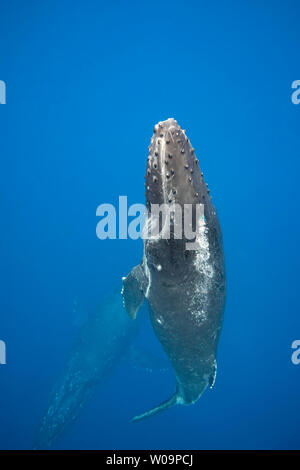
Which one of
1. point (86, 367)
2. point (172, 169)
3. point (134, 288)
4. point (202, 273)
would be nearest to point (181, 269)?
point (202, 273)

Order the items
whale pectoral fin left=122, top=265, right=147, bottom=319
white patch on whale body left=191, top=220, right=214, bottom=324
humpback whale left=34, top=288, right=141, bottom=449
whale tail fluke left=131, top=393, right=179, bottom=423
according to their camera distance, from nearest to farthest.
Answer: white patch on whale body left=191, top=220, right=214, bottom=324, whale pectoral fin left=122, top=265, right=147, bottom=319, whale tail fluke left=131, top=393, right=179, bottom=423, humpback whale left=34, top=288, right=141, bottom=449

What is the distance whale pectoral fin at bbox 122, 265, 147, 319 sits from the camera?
17.1ft

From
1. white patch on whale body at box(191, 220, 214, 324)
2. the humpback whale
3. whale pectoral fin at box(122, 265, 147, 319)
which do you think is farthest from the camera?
the humpback whale

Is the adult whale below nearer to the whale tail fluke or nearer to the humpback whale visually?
the whale tail fluke

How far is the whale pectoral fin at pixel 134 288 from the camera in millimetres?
5199

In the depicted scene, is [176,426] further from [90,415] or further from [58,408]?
[58,408]

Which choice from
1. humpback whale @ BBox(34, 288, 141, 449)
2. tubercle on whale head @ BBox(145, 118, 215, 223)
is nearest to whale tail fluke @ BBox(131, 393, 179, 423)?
tubercle on whale head @ BBox(145, 118, 215, 223)

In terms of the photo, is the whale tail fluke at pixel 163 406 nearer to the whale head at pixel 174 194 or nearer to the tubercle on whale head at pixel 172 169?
the whale head at pixel 174 194

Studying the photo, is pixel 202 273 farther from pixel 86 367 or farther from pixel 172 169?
pixel 86 367

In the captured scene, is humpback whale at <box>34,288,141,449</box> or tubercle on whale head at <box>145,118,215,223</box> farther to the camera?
humpback whale at <box>34,288,141,449</box>

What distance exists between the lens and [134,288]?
5.35m

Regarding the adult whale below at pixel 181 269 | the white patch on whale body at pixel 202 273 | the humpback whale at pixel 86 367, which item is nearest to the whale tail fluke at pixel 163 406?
the adult whale below at pixel 181 269

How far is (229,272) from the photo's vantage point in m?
19.2
